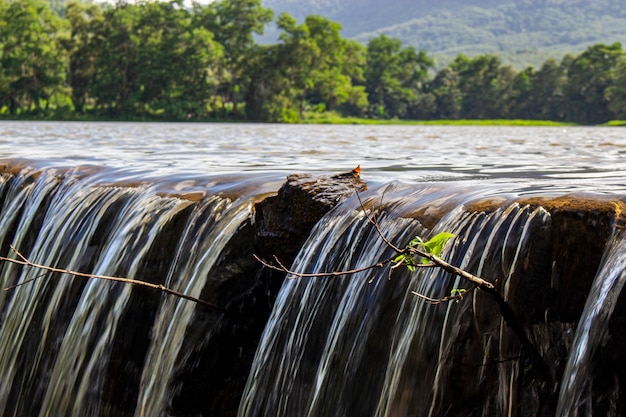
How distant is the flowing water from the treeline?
65.2 m

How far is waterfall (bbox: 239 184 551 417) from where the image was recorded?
394 centimetres

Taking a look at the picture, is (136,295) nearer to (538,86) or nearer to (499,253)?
(499,253)

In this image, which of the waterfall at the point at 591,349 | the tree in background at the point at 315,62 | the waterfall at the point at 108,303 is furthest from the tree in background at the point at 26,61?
the waterfall at the point at 591,349

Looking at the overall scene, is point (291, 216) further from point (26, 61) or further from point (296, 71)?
point (26, 61)

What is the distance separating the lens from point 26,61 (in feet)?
245

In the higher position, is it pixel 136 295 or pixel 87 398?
pixel 136 295

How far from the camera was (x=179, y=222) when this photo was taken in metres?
6.31

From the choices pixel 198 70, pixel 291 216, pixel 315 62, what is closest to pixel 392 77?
pixel 315 62

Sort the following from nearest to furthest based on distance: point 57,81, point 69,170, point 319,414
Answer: point 319,414 < point 69,170 < point 57,81

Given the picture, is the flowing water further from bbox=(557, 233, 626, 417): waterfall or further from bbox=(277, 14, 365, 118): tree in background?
bbox=(277, 14, 365, 118): tree in background

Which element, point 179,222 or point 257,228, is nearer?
point 257,228

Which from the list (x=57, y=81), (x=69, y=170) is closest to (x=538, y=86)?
(x=57, y=81)

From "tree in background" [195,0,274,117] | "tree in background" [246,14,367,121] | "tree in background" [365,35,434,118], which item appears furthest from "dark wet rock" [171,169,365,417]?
"tree in background" [365,35,434,118]

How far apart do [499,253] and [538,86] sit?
3472 inches
